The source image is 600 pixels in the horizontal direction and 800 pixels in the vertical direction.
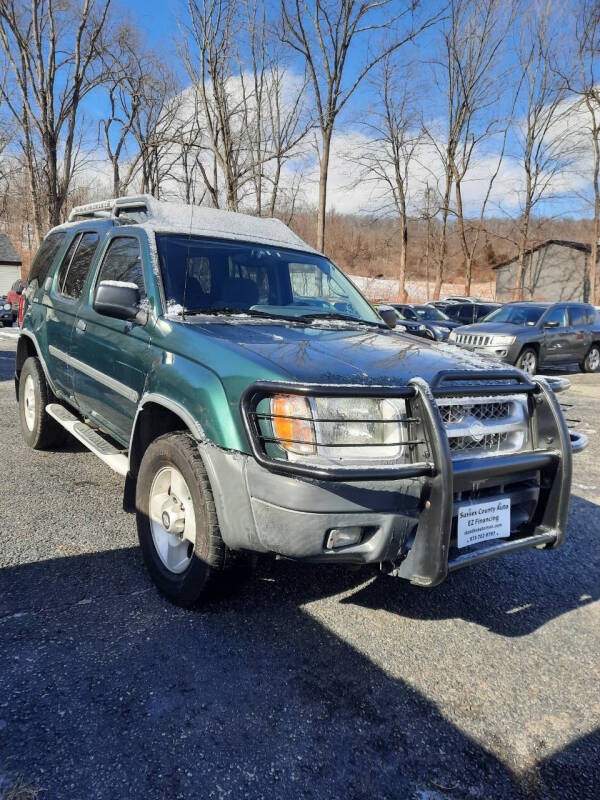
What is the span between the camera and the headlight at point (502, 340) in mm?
11992

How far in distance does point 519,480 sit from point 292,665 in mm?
1307

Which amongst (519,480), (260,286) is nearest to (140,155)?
(260,286)

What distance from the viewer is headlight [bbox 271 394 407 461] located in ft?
7.58

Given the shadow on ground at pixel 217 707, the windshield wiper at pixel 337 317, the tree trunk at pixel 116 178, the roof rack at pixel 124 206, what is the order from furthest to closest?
the tree trunk at pixel 116 178 < the roof rack at pixel 124 206 < the windshield wiper at pixel 337 317 < the shadow on ground at pixel 217 707

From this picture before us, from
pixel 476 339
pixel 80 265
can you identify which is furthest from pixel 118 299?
pixel 476 339

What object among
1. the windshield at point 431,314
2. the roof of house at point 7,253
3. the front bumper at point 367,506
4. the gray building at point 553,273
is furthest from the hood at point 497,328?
the roof of house at point 7,253

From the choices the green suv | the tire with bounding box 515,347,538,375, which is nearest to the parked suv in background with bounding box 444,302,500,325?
the tire with bounding box 515,347,538,375

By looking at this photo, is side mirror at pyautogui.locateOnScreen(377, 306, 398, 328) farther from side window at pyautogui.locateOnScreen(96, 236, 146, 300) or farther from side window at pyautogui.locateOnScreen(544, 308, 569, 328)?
side window at pyautogui.locateOnScreen(544, 308, 569, 328)

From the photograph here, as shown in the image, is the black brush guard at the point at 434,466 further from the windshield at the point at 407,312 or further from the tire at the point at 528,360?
the windshield at the point at 407,312

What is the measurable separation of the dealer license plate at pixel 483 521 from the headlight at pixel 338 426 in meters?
0.42

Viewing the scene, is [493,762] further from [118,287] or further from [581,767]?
[118,287]

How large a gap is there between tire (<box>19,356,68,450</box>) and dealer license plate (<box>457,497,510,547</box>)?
154 inches

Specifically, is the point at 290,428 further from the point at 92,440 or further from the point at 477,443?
the point at 92,440

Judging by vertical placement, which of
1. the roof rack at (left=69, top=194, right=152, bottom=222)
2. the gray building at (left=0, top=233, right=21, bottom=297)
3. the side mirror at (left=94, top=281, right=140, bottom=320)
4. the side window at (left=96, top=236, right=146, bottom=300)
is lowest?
the side mirror at (left=94, top=281, right=140, bottom=320)
